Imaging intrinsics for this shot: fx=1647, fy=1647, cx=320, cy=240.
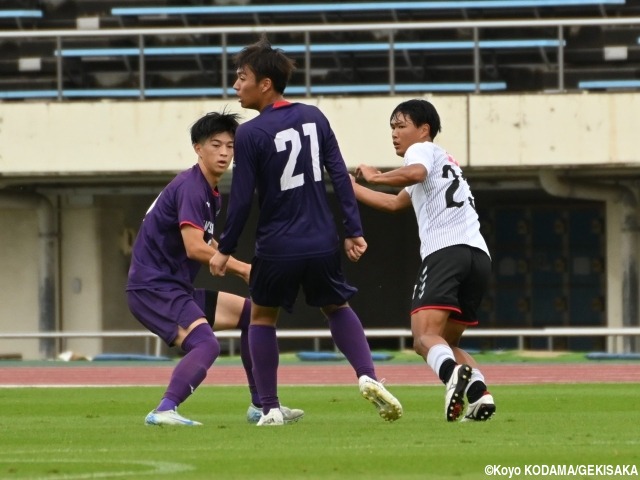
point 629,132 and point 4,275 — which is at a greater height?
point 629,132

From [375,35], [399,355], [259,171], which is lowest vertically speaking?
[399,355]

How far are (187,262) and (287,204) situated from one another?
107cm

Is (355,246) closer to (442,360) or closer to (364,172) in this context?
(364,172)

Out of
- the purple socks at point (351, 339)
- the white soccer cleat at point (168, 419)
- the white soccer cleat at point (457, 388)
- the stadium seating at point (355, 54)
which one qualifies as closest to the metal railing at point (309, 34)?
the stadium seating at point (355, 54)

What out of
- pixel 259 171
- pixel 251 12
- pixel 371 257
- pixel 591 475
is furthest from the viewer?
pixel 371 257

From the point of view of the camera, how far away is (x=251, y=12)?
83.3 feet

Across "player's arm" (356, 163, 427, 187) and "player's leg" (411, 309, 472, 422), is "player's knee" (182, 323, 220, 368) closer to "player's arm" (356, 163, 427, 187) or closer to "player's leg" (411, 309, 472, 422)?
"player's leg" (411, 309, 472, 422)

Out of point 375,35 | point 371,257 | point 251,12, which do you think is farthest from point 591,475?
point 371,257

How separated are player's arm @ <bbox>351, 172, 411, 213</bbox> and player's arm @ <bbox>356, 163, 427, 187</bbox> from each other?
0.65 feet

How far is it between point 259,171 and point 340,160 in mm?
488

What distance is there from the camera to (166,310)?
9461 millimetres

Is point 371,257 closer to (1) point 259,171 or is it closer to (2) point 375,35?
(2) point 375,35

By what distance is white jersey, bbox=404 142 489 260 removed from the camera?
923 centimetres

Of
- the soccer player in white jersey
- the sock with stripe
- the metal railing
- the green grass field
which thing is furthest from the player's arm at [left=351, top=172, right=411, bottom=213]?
the metal railing
